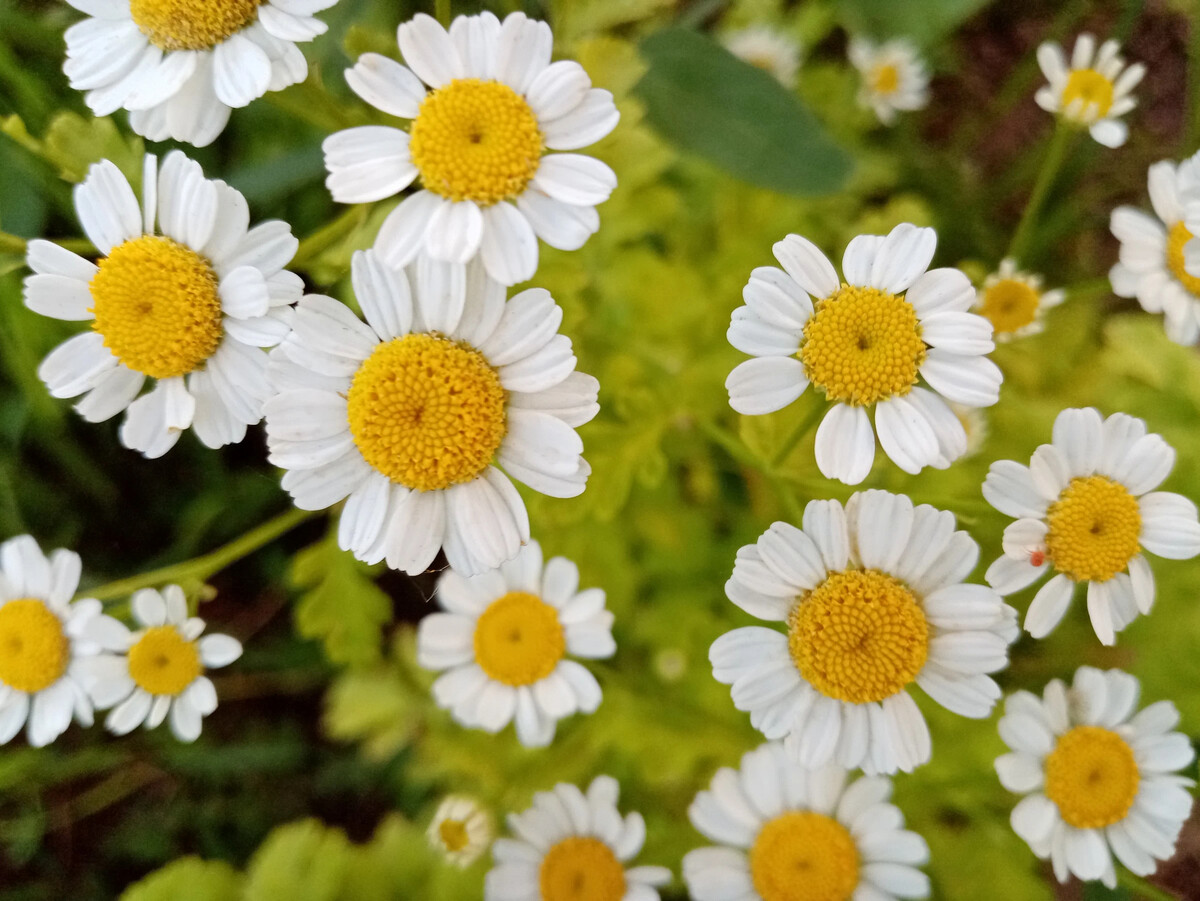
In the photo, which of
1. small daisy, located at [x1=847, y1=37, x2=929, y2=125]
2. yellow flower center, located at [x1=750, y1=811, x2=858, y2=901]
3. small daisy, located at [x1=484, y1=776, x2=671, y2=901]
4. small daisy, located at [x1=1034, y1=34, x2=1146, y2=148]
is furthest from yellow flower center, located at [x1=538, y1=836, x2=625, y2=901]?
small daisy, located at [x1=847, y1=37, x2=929, y2=125]

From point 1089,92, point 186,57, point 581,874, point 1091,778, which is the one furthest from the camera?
point 1089,92

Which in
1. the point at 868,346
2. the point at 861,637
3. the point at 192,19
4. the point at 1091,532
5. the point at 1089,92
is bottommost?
the point at 861,637

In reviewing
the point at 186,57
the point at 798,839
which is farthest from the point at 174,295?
the point at 798,839

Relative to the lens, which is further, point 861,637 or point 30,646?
point 30,646

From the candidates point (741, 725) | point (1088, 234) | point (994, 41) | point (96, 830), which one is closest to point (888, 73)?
point (994, 41)

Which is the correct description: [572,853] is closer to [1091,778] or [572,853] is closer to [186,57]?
[1091,778]

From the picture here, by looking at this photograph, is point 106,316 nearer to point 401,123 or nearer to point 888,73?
point 401,123

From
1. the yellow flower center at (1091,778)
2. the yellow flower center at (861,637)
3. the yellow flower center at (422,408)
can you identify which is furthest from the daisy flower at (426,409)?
the yellow flower center at (1091,778)
